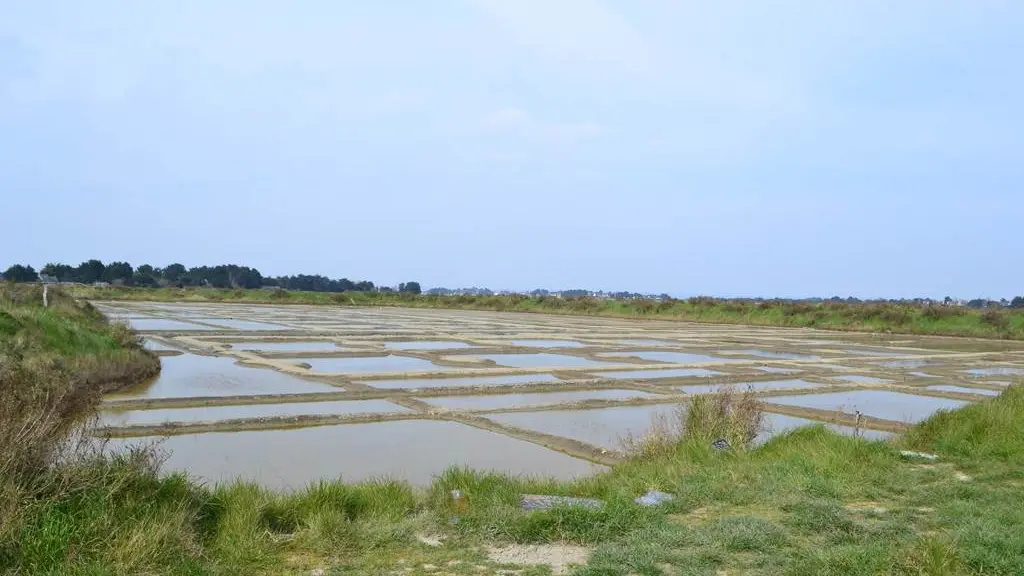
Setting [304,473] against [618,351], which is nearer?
[304,473]

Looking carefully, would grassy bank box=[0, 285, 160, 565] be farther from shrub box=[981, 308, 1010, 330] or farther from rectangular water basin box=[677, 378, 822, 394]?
shrub box=[981, 308, 1010, 330]

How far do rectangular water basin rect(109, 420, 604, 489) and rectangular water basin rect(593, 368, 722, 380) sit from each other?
21.1ft

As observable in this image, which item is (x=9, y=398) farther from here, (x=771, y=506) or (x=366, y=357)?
(x=366, y=357)

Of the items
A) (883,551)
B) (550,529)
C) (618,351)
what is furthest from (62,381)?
(618,351)

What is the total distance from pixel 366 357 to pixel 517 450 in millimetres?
9602

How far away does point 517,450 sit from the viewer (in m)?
8.21

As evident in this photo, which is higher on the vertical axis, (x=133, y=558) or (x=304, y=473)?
(x=133, y=558)

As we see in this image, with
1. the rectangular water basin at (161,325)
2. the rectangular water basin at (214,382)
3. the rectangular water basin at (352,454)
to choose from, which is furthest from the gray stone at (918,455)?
the rectangular water basin at (161,325)

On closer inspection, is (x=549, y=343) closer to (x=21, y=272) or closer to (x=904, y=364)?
(x=904, y=364)

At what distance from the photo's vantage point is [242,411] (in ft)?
32.1

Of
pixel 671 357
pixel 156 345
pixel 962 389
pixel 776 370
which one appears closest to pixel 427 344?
pixel 671 357

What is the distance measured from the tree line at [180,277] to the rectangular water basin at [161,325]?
47.6 metres

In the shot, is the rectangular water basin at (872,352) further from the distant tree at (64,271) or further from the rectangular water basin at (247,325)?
the distant tree at (64,271)

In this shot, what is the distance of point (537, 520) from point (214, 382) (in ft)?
30.5
